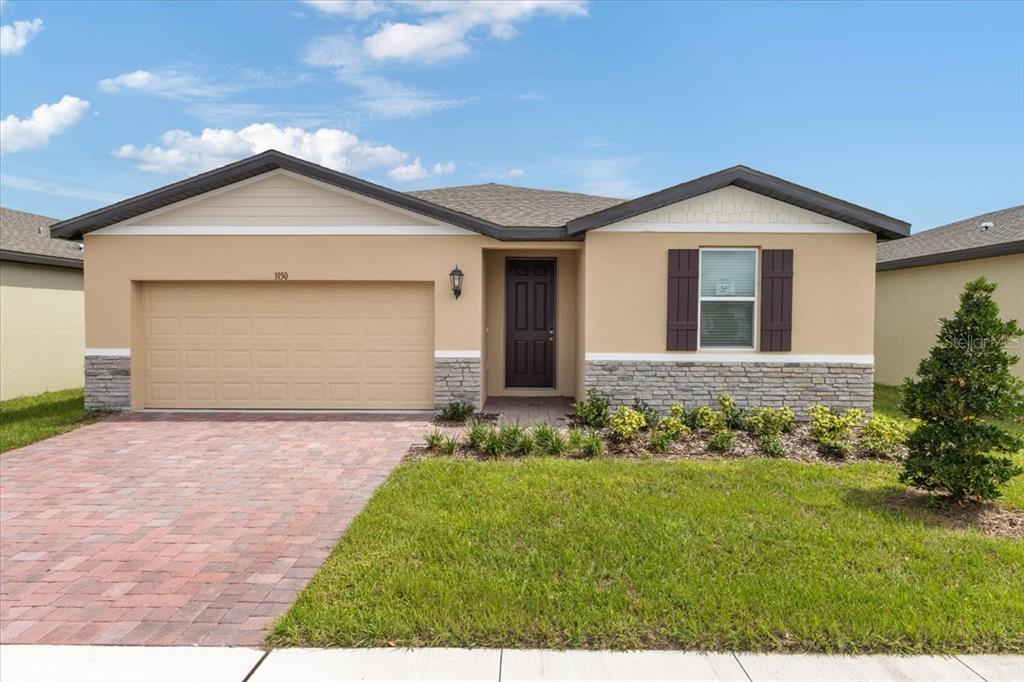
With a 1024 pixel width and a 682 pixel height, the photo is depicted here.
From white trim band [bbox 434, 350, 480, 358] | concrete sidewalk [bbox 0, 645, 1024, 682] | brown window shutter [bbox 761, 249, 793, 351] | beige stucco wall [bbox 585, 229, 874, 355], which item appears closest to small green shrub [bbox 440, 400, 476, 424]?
white trim band [bbox 434, 350, 480, 358]

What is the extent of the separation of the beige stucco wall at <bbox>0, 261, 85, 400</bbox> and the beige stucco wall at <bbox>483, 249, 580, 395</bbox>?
382 inches

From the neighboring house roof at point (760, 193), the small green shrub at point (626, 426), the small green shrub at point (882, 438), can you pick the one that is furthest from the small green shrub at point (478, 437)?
the small green shrub at point (882, 438)

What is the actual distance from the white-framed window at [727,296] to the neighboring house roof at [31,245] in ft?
43.0

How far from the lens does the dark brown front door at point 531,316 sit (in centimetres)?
1107

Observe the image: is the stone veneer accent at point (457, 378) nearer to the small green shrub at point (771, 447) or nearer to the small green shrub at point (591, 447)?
the small green shrub at point (591, 447)

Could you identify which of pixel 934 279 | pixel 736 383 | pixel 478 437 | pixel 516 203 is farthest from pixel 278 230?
pixel 934 279

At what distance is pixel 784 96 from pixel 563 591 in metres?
11.5

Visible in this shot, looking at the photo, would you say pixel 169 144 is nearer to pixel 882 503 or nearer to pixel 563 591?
pixel 563 591

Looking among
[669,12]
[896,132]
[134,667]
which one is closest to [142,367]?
[134,667]

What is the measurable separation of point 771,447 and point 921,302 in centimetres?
888

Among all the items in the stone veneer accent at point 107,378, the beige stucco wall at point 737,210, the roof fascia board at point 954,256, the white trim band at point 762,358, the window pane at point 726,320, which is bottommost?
the stone veneer accent at point 107,378

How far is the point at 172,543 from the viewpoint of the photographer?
448 centimetres

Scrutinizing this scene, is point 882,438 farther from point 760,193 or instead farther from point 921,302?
point 921,302

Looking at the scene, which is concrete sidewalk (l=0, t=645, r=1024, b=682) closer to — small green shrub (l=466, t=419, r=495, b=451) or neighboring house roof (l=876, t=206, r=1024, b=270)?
small green shrub (l=466, t=419, r=495, b=451)
